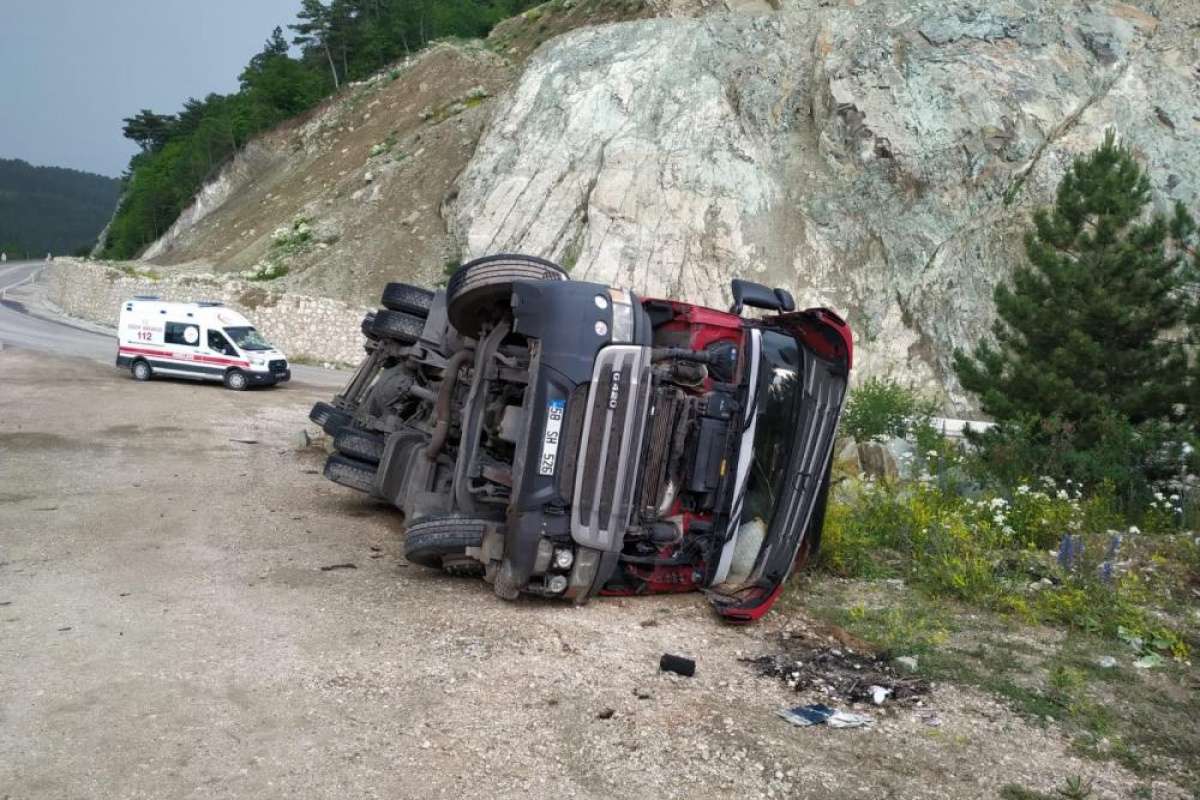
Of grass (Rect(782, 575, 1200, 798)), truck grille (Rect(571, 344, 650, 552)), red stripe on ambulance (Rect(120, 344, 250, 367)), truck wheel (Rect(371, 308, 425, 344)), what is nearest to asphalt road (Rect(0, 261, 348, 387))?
red stripe on ambulance (Rect(120, 344, 250, 367))

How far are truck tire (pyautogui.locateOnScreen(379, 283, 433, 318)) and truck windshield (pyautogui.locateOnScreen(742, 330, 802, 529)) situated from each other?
435 cm

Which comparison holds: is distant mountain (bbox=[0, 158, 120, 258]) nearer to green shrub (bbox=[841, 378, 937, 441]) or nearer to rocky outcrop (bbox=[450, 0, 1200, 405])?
rocky outcrop (bbox=[450, 0, 1200, 405])

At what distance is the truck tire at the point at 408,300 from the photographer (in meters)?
9.89

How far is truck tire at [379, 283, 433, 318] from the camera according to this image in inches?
389

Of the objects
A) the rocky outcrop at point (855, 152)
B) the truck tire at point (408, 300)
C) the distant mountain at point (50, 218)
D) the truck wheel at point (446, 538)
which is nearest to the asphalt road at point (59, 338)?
Result: the rocky outcrop at point (855, 152)

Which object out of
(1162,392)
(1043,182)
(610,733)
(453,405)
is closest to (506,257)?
(453,405)

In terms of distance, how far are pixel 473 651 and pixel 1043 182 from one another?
2766 cm

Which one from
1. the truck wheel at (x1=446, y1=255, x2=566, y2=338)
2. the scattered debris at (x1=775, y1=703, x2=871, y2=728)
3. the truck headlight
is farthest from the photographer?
the truck wheel at (x1=446, y1=255, x2=566, y2=338)

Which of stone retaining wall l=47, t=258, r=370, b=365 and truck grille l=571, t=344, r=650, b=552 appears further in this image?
stone retaining wall l=47, t=258, r=370, b=365

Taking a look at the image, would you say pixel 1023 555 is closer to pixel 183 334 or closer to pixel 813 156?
pixel 183 334

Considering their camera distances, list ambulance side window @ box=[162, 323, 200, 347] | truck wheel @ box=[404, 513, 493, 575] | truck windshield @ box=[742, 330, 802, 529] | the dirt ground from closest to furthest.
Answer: the dirt ground
truck wheel @ box=[404, 513, 493, 575]
truck windshield @ box=[742, 330, 802, 529]
ambulance side window @ box=[162, 323, 200, 347]

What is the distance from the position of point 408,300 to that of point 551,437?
14.6 ft

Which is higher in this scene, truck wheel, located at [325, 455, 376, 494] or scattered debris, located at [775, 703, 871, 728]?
truck wheel, located at [325, 455, 376, 494]

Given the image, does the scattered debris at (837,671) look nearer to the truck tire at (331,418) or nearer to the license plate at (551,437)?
the license plate at (551,437)
